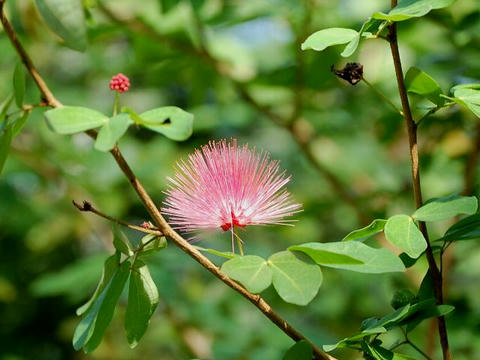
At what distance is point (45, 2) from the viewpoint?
75cm

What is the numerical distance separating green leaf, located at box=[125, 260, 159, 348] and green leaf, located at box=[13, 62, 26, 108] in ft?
0.73

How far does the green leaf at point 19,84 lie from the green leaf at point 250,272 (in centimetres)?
30

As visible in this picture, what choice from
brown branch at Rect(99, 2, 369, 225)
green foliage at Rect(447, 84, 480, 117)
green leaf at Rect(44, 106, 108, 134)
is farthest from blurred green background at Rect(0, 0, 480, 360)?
green foliage at Rect(447, 84, 480, 117)

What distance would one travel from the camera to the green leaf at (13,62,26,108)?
29.3 inches

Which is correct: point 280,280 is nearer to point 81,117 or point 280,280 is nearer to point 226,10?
point 81,117

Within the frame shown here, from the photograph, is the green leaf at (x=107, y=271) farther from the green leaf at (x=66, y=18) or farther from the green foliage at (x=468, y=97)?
the green foliage at (x=468, y=97)

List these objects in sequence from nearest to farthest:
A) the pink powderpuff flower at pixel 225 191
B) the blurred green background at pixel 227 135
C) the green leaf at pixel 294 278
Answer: the green leaf at pixel 294 278
the pink powderpuff flower at pixel 225 191
the blurred green background at pixel 227 135

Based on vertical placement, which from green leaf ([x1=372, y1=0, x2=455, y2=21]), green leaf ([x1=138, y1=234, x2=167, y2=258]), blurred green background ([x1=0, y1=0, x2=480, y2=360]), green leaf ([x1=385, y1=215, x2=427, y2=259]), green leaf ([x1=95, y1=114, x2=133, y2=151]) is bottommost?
blurred green background ([x1=0, y1=0, x2=480, y2=360])

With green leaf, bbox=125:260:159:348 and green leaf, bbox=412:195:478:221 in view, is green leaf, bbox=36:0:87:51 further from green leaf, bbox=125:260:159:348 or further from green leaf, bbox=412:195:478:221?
green leaf, bbox=412:195:478:221

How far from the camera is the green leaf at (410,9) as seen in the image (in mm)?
633

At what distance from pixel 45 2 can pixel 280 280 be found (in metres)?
0.39

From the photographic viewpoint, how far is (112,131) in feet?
2.00

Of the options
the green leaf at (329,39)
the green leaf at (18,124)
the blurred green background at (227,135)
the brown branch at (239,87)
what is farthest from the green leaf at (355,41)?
the brown branch at (239,87)

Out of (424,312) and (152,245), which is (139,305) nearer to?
(152,245)
